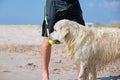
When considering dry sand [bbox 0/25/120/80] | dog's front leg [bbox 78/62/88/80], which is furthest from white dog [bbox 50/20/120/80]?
dry sand [bbox 0/25/120/80]

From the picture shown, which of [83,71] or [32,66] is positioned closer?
[83,71]

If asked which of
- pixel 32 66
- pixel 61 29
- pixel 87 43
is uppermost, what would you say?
pixel 61 29

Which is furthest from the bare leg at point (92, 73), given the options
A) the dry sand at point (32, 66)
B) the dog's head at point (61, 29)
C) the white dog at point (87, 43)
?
the dog's head at point (61, 29)

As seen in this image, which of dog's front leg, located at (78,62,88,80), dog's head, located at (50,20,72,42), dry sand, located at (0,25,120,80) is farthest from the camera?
dry sand, located at (0,25,120,80)

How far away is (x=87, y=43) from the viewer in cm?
739

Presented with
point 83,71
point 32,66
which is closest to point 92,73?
point 83,71

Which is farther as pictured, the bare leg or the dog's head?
the bare leg

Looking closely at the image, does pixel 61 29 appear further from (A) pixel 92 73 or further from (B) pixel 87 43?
(A) pixel 92 73

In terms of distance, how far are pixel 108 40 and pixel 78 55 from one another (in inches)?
21.6

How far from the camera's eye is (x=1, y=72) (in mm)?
9242

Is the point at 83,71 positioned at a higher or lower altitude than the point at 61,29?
lower

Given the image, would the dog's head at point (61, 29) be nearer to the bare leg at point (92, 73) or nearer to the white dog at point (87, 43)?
the white dog at point (87, 43)

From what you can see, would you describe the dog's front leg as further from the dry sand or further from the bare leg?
the dry sand

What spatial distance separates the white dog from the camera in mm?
7371
